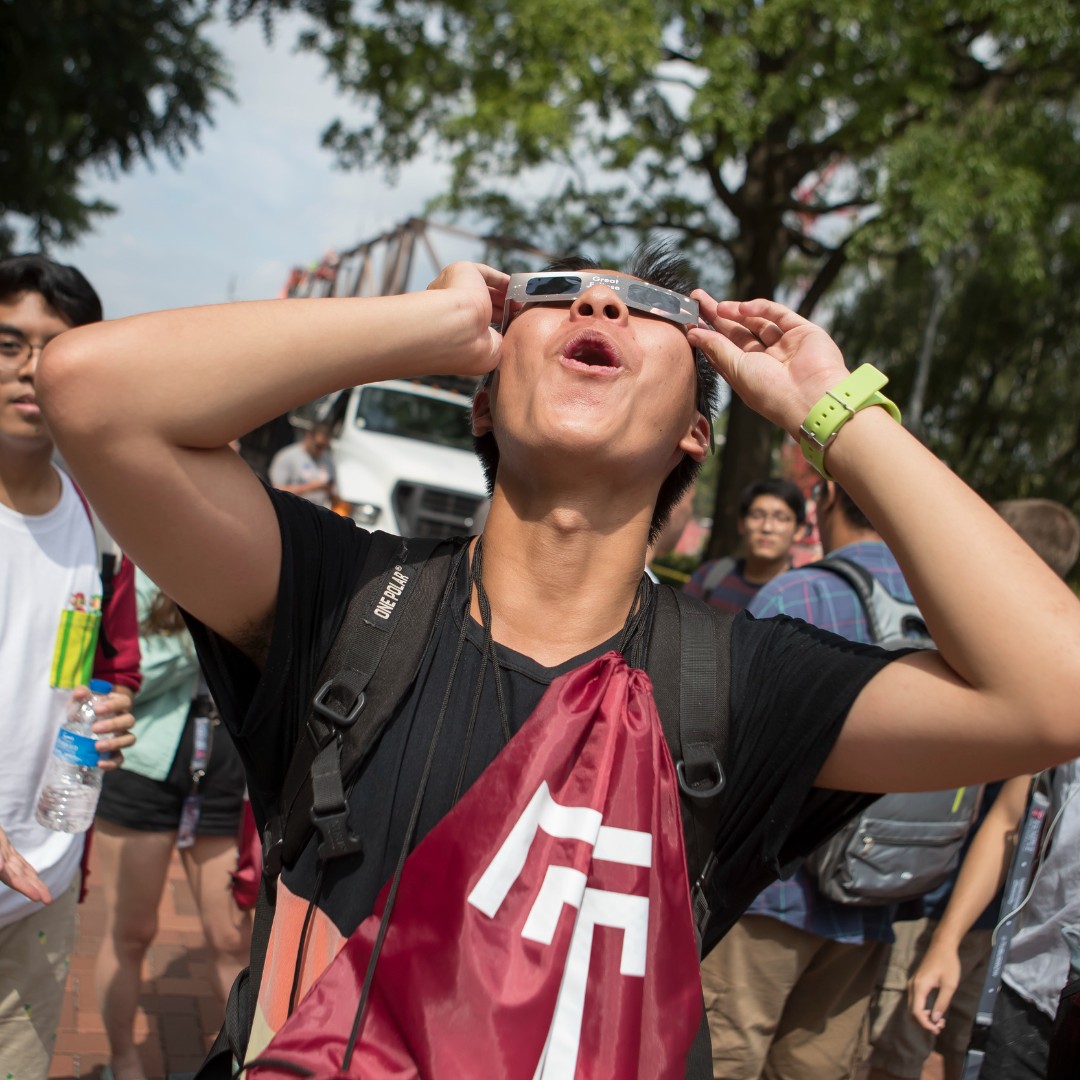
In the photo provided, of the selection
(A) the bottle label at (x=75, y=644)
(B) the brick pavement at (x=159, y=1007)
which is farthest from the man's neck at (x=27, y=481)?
(B) the brick pavement at (x=159, y=1007)

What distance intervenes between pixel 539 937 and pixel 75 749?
1635 mm

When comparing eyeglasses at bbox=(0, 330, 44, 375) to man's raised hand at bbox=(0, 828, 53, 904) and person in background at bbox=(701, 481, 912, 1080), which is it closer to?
man's raised hand at bbox=(0, 828, 53, 904)

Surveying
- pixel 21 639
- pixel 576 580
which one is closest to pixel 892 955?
pixel 576 580

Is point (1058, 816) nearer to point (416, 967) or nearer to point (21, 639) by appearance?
point (416, 967)

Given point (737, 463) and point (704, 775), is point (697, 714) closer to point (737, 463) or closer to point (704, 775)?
point (704, 775)

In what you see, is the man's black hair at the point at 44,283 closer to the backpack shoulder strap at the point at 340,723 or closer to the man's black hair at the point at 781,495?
the backpack shoulder strap at the point at 340,723

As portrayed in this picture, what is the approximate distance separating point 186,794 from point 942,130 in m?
8.95

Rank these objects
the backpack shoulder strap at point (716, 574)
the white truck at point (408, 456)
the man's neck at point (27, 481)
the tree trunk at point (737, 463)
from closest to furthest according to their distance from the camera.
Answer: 1. the man's neck at point (27, 481)
2. the backpack shoulder strap at point (716, 574)
3. the white truck at point (408, 456)
4. the tree trunk at point (737, 463)

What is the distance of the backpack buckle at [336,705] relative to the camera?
1.58m

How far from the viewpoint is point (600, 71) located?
10461mm

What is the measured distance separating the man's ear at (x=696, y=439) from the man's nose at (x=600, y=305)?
0.26 m

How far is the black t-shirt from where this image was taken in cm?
162

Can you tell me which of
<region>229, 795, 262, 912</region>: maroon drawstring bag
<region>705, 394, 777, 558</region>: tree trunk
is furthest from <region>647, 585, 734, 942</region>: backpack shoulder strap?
<region>705, 394, 777, 558</region>: tree trunk

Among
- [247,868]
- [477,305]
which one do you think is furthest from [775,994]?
[477,305]
